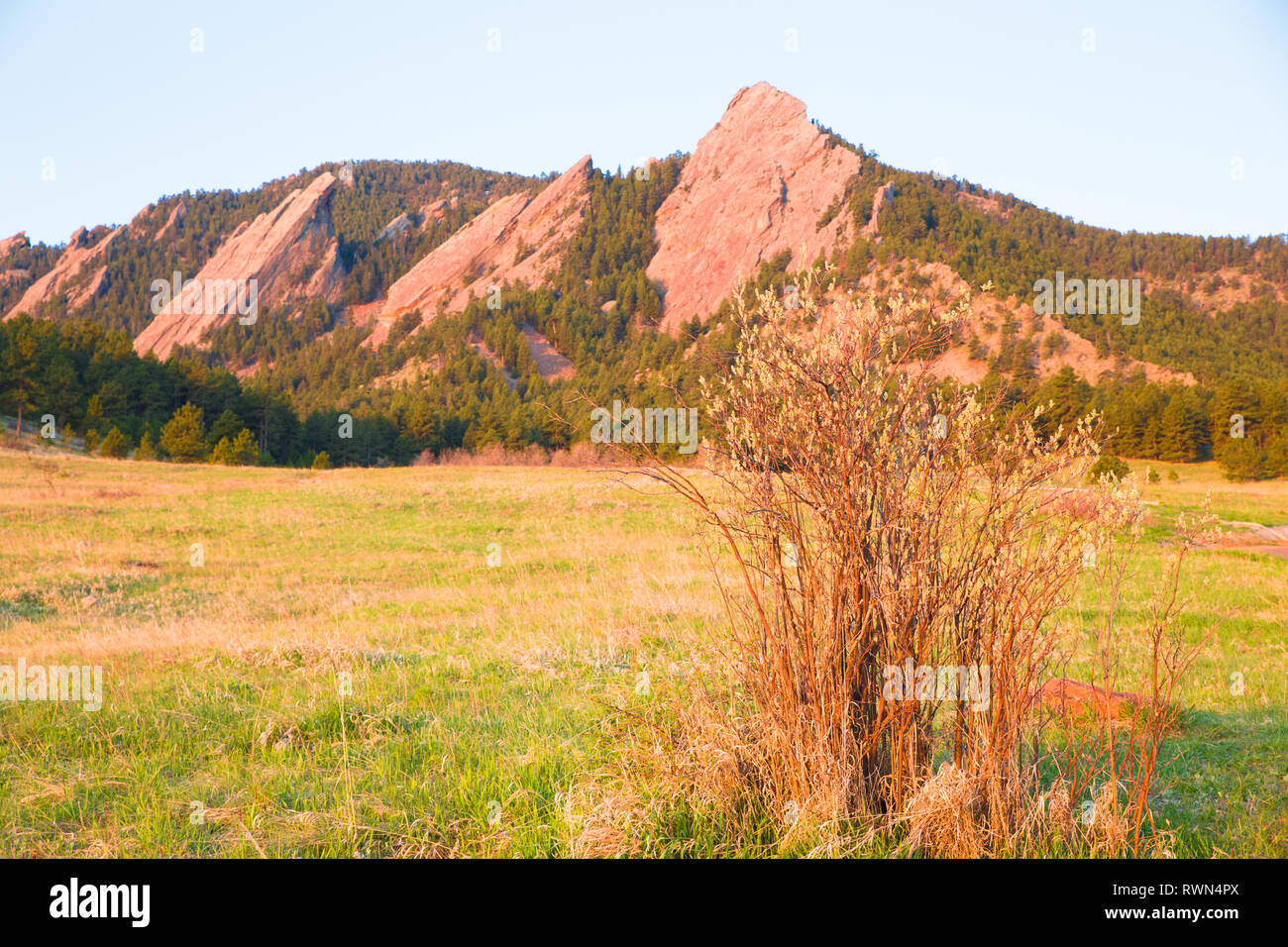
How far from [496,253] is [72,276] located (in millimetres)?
111184

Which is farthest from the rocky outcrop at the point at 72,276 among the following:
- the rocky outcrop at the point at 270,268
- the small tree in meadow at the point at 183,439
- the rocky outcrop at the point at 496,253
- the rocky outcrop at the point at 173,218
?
the small tree in meadow at the point at 183,439

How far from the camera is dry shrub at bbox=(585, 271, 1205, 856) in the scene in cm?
299

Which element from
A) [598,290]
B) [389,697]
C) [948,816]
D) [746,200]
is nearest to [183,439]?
[389,697]

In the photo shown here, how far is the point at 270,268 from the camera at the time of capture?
158375 millimetres

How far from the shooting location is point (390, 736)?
4340mm

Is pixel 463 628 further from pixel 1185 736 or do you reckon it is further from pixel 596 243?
pixel 596 243

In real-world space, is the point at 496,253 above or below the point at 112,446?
above

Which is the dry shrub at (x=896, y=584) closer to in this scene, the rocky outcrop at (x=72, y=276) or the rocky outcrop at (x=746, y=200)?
the rocky outcrop at (x=746, y=200)

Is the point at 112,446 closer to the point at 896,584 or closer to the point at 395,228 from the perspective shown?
the point at 896,584

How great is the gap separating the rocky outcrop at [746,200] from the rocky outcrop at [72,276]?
138 metres

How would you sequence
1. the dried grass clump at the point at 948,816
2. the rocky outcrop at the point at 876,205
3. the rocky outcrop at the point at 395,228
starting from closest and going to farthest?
the dried grass clump at the point at 948,816 < the rocky outcrop at the point at 876,205 < the rocky outcrop at the point at 395,228

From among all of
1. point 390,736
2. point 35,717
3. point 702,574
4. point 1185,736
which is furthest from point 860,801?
point 702,574

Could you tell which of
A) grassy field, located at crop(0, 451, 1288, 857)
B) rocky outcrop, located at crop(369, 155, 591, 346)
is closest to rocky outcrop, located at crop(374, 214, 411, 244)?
rocky outcrop, located at crop(369, 155, 591, 346)

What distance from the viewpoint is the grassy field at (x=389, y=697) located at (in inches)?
127
